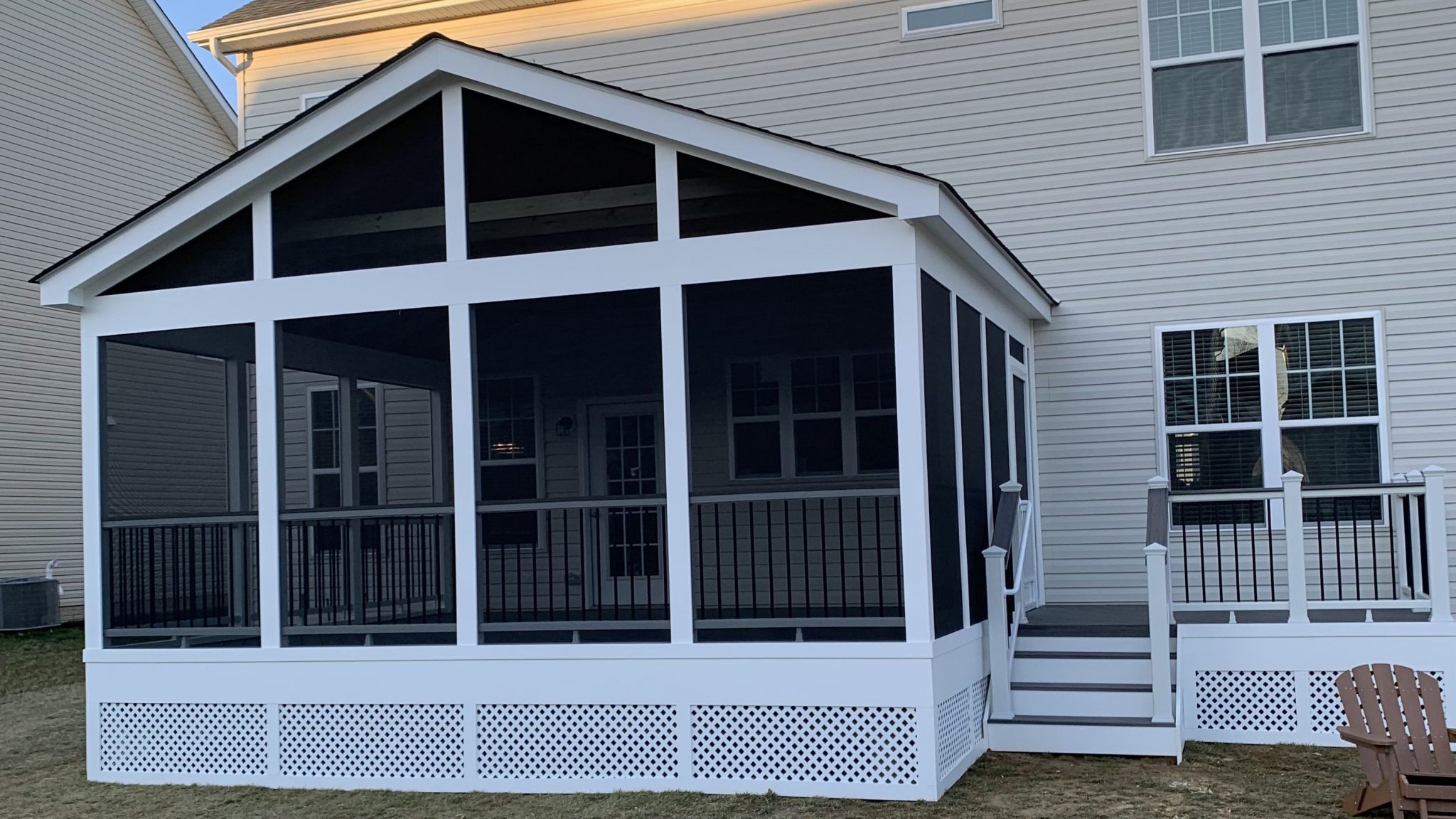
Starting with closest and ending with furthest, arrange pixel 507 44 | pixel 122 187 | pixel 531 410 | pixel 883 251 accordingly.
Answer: pixel 883 251 < pixel 531 410 < pixel 507 44 < pixel 122 187

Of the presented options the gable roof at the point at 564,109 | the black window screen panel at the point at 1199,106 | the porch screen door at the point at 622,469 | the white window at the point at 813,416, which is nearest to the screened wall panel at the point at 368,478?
the gable roof at the point at 564,109

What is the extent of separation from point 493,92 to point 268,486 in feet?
9.60

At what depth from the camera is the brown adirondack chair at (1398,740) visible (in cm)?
680

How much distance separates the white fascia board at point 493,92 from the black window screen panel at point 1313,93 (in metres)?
5.06

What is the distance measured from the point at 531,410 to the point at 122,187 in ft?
33.4

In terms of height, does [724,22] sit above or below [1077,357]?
above

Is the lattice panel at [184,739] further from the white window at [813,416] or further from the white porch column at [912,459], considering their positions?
the white window at [813,416]

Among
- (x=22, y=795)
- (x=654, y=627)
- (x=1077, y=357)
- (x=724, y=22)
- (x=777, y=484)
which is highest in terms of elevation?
(x=724, y=22)

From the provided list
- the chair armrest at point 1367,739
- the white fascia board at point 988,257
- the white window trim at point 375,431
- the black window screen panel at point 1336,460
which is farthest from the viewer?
the white window trim at point 375,431

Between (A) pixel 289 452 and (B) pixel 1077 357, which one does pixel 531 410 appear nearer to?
(A) pixel 289 452

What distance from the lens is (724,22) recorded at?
1270 centimetres

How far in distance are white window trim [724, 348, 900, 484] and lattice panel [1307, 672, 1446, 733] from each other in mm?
3615

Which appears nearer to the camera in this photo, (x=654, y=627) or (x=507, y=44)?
(x=654, y=627)

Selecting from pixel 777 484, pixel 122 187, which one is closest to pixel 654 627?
pixel 777 484
